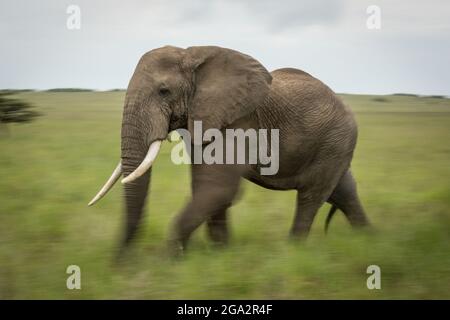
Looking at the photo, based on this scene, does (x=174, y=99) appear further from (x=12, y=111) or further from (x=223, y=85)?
(x=12, y=111)

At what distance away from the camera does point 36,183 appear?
8445 millimetres

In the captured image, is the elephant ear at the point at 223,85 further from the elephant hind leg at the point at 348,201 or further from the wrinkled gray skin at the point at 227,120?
the elephant hind leg at the point at 348,201

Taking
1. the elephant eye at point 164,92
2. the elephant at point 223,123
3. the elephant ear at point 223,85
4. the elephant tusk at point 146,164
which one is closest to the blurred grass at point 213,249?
the elephant at point 223,123

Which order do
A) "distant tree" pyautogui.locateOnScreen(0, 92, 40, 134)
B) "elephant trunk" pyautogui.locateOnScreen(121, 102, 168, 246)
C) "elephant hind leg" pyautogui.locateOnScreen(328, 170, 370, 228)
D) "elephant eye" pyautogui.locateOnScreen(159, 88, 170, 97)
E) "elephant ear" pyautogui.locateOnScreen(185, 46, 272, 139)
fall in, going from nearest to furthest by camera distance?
"elephant trunk" pyautogui.locateOnScreen(121, 102, 168, 246) < "elephant eye" pyautogui.locateOnScreen(159, 88, 170, 97) < "elephant ear" pyautogui.locateOnScreen(185, 46, 272, 139) < "elephant hind leg" pyautogui.locateOnScreen(328, 170, 370, 228) < "distant tree" pyautogui.locateOnScreen(0, 92, 40, 134)

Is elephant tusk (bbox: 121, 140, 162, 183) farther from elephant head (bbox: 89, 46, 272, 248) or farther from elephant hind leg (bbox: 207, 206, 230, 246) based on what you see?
elephant hind leg (bbox: 207, 206, 230, 246)

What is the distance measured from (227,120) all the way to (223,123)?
4 centimetres

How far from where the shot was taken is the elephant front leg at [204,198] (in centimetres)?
471

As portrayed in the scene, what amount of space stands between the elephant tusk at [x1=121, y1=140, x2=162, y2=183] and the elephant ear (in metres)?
0.35

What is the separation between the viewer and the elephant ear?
4922mm

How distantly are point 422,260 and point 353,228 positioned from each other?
1.25m

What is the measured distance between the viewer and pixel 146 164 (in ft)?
15.1

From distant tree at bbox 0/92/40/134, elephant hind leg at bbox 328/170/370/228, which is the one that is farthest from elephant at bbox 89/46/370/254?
distant tree at bbox 0/92/40/134
